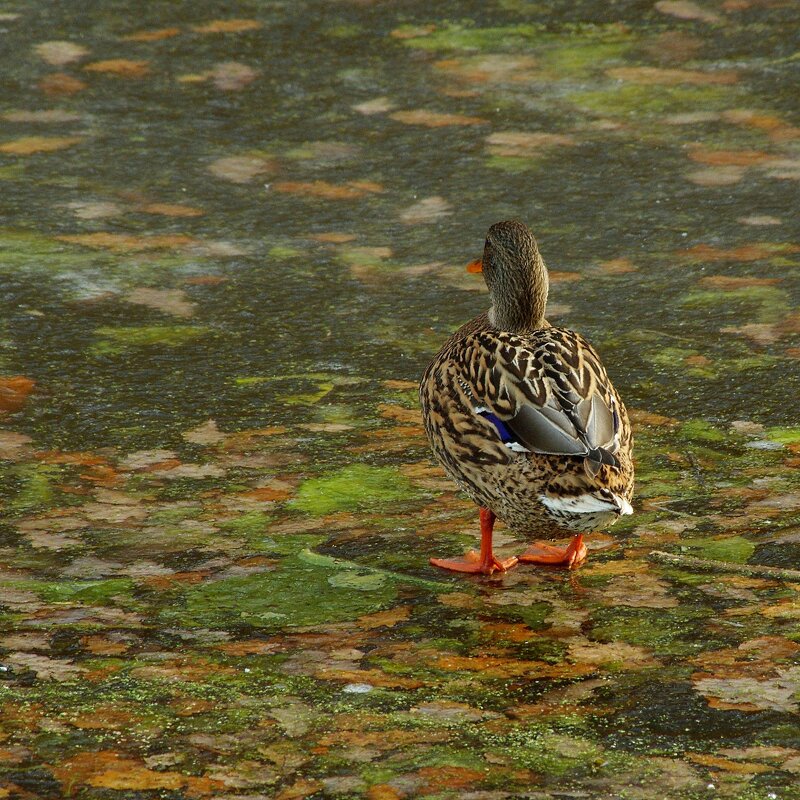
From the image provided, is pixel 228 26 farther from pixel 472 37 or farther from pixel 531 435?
pixel 531 435

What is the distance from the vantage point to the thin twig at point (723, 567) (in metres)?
4.14

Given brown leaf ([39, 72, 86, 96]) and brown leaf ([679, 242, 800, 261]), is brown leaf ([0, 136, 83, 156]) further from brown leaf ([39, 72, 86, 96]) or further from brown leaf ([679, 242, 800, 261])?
brown leaf ([679, 242, 800, 261])

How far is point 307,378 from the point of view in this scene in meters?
5.97

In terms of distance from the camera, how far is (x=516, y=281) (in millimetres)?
5148

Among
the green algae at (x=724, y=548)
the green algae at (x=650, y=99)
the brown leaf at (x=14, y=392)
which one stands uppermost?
the green algae at (x=650, y=99)

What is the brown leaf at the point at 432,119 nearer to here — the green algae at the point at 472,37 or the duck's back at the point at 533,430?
the green algae at the point at 472,37

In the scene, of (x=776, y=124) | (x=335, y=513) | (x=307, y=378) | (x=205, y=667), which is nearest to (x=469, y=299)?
(x=307, y=378)

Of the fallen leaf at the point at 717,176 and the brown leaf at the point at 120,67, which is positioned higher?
the brown leaf at the point at 120,67

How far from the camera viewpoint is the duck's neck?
16.9ft

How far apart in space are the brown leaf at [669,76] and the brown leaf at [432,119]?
44.5 inches

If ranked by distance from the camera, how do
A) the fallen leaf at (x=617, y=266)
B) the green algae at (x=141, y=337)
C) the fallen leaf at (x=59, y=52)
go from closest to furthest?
the green algae at (x=141, y=337) → the fallen leaf at (x=617, y=266) → the fallen leaf at (x=59, y=52)

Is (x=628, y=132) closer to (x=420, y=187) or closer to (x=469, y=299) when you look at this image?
(x=420, y=187)

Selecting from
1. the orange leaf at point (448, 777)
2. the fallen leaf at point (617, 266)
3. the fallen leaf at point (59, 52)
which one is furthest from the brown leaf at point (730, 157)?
the orange leaf at point (448, 777)

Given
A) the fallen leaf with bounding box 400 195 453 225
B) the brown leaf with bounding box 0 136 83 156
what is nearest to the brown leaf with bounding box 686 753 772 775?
the fallen leaf with bounding box 400 195 453 225
